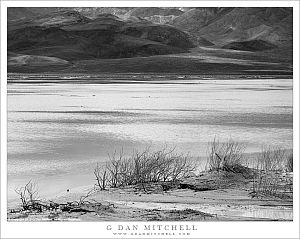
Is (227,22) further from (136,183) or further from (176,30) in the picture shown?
(136,183)

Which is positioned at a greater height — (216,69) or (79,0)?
(79,0)

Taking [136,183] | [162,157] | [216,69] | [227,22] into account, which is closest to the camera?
[136,183]

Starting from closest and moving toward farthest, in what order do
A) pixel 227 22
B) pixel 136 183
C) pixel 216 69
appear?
1. pixel 136 183
2. pixel 227 22
3. pixel 216 69

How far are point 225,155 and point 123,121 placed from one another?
5.76 ft

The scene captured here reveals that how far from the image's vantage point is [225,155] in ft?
24.0

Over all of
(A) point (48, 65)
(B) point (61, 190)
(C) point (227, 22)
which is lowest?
(B) point (61, 190)

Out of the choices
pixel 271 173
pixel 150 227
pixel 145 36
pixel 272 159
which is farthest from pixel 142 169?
pixel 145 36

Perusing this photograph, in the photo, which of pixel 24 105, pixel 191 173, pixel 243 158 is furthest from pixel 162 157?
pixel 24 105

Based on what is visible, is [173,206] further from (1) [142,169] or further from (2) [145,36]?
(2) [145,36]

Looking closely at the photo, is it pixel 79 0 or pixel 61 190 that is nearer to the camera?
pixel 61 190

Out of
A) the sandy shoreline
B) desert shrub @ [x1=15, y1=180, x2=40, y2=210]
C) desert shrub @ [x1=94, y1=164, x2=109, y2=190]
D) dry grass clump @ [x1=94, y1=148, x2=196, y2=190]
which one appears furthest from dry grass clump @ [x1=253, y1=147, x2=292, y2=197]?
desert shrub @ [x1=15, y1=180, x2=40, y2=210]

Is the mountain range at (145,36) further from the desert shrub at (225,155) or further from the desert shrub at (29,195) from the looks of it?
the desert shrub at (29,195)

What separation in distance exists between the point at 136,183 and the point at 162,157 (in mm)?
662

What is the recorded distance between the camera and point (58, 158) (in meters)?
7.51
